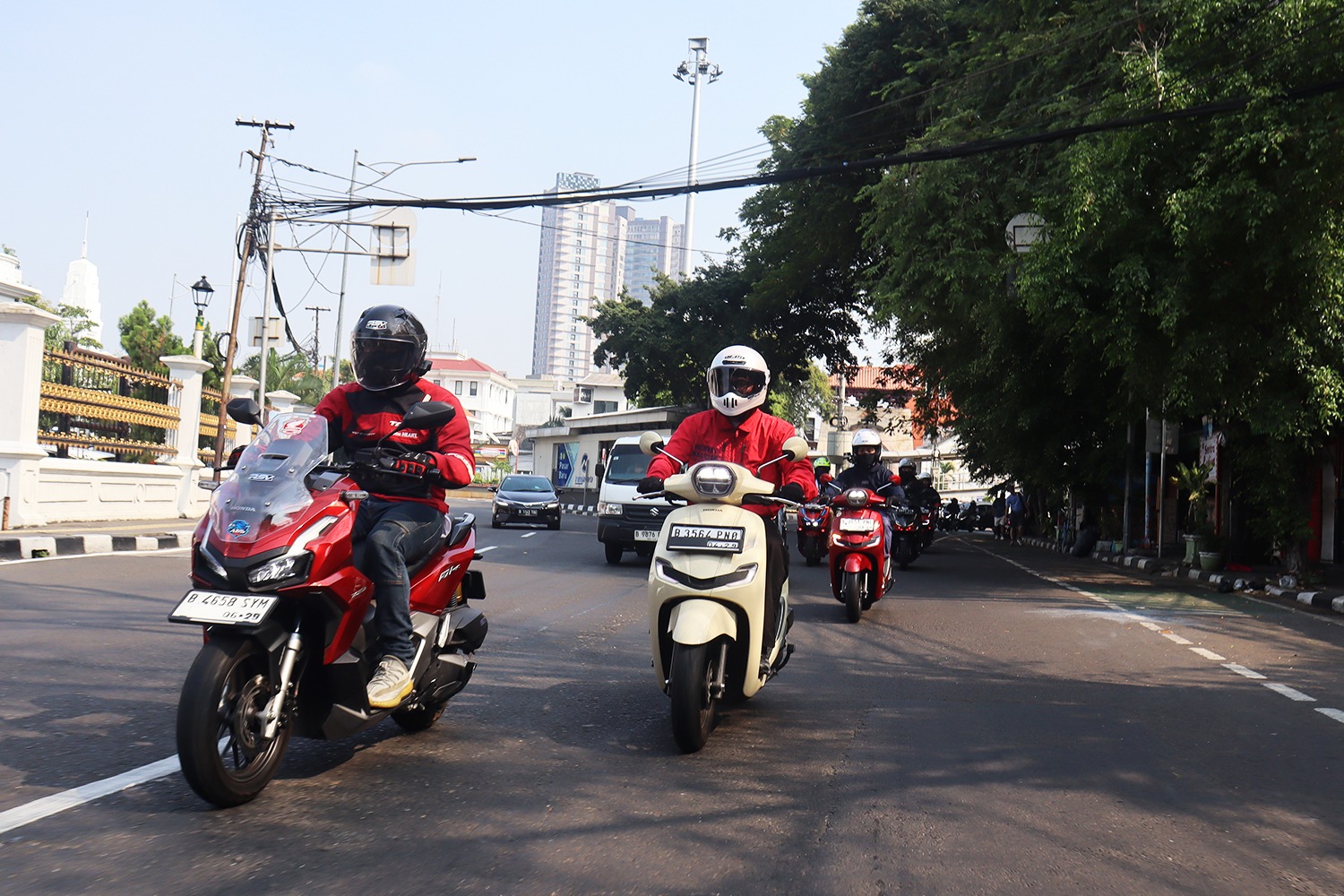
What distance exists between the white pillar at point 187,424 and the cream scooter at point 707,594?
19.7 metres

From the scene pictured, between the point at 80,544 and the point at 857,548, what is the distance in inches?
398

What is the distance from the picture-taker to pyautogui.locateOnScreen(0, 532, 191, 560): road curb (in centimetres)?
1413

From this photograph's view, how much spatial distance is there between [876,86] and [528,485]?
1221 centimetres

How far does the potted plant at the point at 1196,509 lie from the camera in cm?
1980

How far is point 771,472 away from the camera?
20.2ft

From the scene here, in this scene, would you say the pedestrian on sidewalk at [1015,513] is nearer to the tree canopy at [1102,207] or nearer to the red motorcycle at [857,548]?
the tree canopy at [1102,207]

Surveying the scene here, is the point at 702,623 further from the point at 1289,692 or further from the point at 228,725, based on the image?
the point at 1289,692

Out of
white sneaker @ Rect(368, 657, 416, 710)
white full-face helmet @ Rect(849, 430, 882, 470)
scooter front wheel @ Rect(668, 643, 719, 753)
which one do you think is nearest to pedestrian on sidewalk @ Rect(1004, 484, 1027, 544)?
white full-face helmet @ Rect(849, 430, 882, 470)

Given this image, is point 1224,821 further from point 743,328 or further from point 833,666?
point 743,328

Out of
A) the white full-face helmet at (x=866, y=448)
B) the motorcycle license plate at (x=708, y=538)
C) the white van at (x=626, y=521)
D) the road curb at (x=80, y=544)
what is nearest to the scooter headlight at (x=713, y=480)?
the motorcycle license plate at (x=708, y=538)

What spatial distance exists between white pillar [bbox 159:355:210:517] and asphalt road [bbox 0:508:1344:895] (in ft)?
49.2

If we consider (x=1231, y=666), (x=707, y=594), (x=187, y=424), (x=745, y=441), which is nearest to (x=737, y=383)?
(x=745, y=441)

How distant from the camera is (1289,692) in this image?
743 centimetres

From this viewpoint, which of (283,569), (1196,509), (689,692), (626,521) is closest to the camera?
(283,569)
